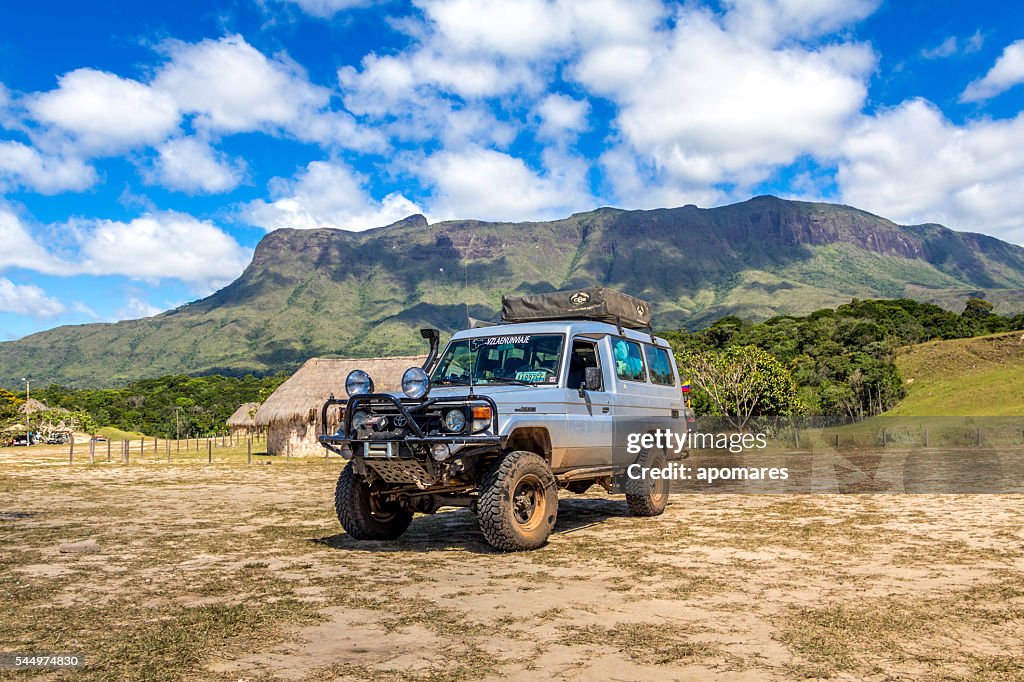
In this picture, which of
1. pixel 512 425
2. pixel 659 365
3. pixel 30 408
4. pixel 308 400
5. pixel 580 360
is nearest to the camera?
pixel 512 425

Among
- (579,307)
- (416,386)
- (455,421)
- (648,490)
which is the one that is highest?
(579,307)

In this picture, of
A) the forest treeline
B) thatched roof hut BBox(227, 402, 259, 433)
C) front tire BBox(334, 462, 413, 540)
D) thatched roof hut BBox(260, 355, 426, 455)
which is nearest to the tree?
the forest treeline

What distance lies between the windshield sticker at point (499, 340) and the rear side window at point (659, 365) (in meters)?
2.53

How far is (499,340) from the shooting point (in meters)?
10.2

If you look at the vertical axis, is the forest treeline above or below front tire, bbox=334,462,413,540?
above

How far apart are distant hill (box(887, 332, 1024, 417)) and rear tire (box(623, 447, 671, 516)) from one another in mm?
43874

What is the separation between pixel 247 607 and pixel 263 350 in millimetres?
198421

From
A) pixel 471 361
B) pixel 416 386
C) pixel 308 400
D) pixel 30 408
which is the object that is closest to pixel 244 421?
pixel 308 400

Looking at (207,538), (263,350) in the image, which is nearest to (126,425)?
(207,538)

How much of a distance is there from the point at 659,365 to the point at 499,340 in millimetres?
3204

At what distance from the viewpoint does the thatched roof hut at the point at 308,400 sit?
38.1 metres

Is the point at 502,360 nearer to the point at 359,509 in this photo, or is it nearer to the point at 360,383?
the point at 360,383

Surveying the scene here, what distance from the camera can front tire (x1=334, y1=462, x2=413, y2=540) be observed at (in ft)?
30.9

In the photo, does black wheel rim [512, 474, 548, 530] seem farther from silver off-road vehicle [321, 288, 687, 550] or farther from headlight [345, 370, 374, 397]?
headlight [345, 370, 374, 397]
